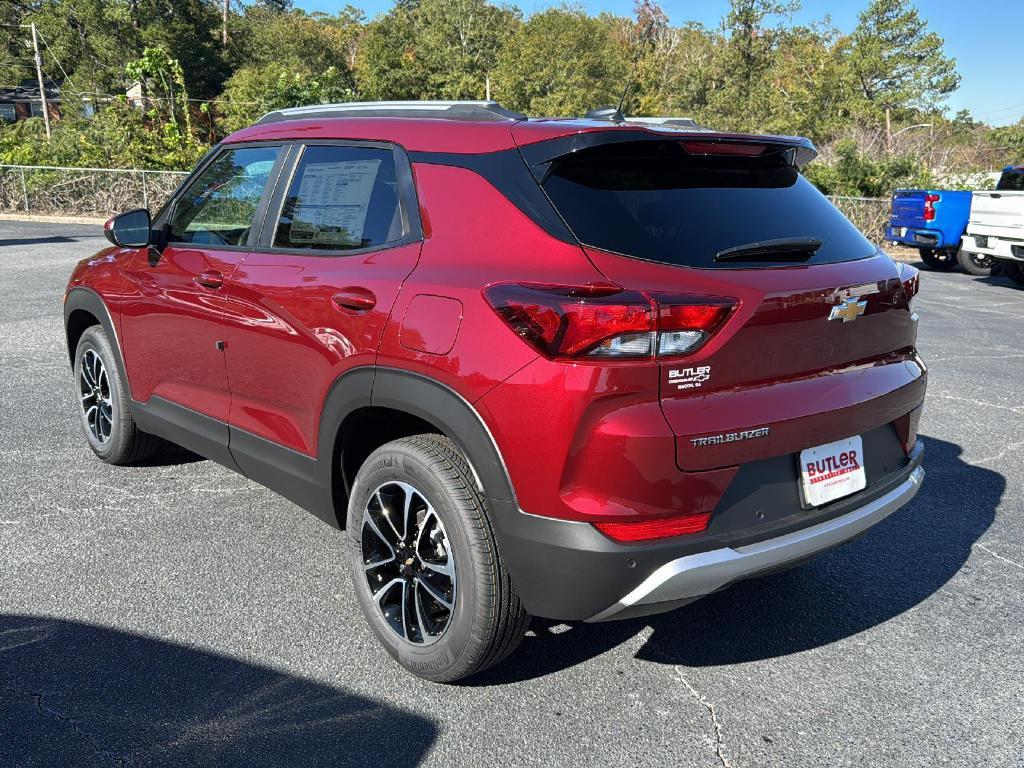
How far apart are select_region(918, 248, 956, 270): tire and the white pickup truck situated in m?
1.57

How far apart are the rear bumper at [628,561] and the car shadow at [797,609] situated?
0.56 m

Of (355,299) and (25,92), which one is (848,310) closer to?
(355,299)

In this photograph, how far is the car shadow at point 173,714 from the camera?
2.42m

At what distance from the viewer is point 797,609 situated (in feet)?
10.9

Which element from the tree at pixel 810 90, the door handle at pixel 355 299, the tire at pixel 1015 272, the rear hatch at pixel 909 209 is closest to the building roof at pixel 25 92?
the tree at pixel 810 90

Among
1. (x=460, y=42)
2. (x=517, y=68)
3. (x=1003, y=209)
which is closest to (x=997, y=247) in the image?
(x=1003, y=209)

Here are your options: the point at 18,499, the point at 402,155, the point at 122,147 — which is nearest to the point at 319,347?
the point at 402,155

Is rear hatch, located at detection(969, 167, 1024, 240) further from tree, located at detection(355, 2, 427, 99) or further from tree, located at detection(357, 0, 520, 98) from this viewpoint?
tree, located at detection(355, 2, 427, 99)

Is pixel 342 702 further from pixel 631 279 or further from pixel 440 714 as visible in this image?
pixel 631 279

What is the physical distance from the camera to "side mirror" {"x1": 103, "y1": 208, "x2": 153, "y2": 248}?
3.96m

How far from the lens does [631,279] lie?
7.54 ft

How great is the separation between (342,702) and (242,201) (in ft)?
6.92

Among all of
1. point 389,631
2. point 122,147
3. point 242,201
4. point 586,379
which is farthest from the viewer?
point 122,147

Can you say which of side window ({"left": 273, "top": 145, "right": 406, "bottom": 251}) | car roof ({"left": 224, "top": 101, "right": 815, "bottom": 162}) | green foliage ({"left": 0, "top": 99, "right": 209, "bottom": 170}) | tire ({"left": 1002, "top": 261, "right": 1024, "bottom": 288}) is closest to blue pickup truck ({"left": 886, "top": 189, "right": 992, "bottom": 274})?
tire ({"left": 1002, "top": 261, "right": 1024, "bottom": 288})
